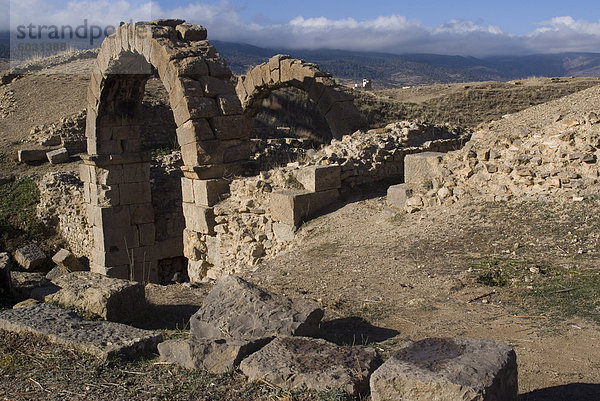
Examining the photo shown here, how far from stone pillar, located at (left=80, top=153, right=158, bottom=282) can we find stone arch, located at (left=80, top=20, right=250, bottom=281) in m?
0.02

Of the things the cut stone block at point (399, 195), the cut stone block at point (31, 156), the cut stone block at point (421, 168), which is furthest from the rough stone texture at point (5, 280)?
the cut stone block at point (31, 156)

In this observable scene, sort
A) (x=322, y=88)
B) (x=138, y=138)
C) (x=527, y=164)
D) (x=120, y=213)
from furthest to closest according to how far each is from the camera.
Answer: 1. (x=322, y=88)
2. (x=138, y=138)
3. (x=120, y=213)
4. (x=527, y=164)

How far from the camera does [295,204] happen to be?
8.33 m

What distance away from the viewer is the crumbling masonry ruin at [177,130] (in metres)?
9.52

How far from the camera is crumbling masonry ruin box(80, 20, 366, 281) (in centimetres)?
952

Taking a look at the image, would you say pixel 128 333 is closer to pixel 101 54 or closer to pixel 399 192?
pixel 399 192

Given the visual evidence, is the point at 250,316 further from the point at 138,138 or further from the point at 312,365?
the point at 138,138

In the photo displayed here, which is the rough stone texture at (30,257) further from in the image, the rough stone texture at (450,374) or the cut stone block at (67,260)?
the rough stone texture at (450,374)

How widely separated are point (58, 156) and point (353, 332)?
1213cm

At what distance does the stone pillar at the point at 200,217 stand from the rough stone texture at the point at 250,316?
4833mm

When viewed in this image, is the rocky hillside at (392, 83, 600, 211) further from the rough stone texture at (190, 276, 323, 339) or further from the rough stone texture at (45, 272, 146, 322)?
the rough stone texture at (45, 272, 146, 322)

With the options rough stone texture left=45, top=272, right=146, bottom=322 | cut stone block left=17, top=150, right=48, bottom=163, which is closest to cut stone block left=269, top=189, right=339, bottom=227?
rough stone texture left=45, top=272, right=146, bottom=322

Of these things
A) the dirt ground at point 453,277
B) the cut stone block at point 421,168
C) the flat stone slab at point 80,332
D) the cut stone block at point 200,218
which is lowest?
the cut stone block at point 200,218

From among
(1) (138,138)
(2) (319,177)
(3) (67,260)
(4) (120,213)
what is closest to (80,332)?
(2) (319,177)
